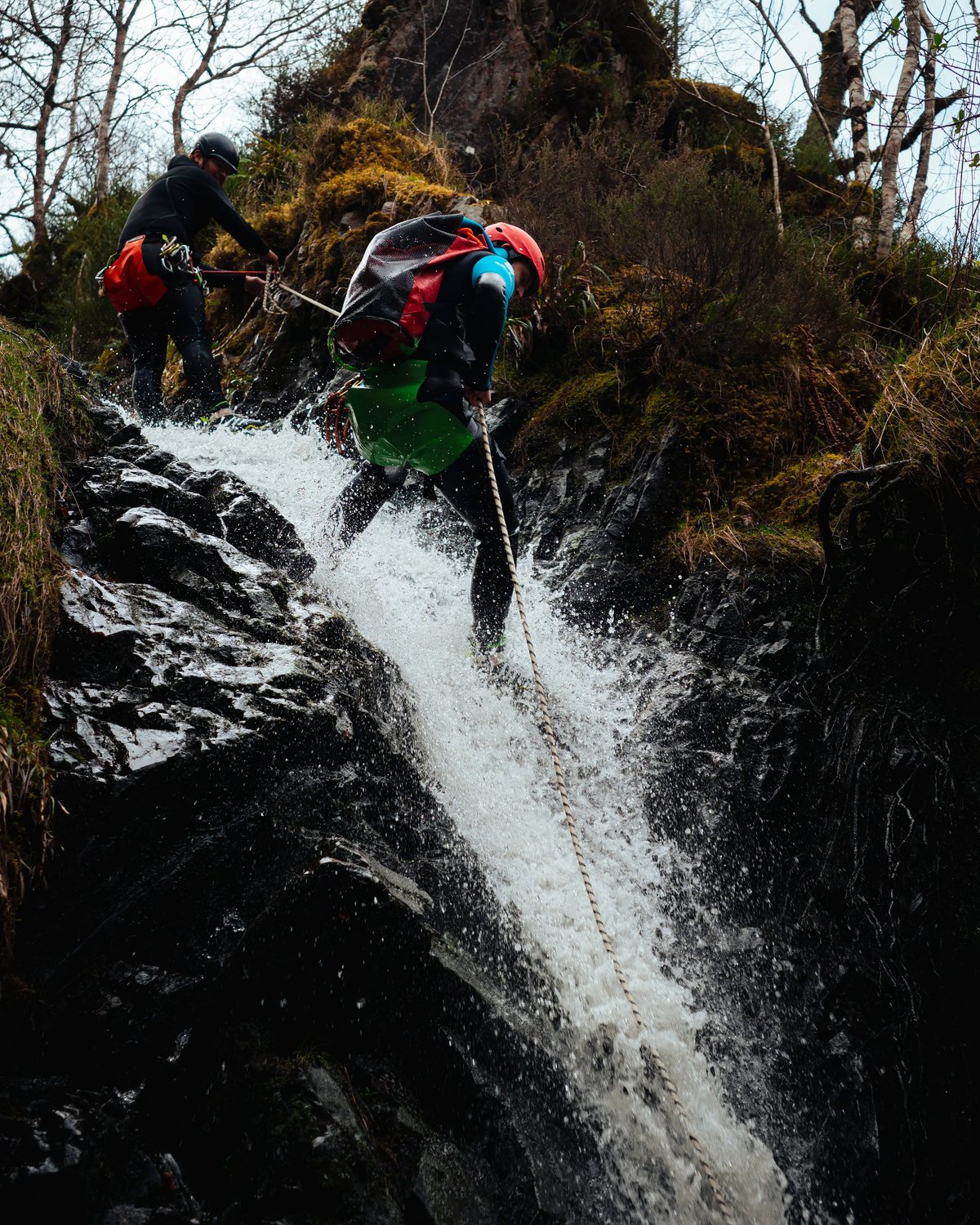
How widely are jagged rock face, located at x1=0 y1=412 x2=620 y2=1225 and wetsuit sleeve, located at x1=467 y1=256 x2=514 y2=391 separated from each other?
1574 millimetres

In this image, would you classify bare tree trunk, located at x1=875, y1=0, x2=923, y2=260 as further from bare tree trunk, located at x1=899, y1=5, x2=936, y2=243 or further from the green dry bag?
the green dry bag

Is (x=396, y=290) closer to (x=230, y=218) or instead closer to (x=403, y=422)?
(x=403, y=422)

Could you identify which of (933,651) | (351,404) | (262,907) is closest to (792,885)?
(933,651)

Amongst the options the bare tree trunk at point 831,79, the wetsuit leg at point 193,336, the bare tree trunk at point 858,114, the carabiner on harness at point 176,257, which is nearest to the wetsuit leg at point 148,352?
the wetsuit leg at point 193,336

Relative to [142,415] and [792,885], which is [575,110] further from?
[792,885]

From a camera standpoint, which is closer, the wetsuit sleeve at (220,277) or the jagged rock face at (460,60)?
the wetsuit sleeve at (220,277)

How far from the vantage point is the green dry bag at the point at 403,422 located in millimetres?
3479

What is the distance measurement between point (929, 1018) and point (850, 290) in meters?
5.21

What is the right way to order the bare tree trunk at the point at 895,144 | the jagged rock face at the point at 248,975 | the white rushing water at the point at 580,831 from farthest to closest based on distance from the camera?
the bare tree trunk at the point at 895,144
the white rushing water at the point at 580,831
the jagged rock face at the point at 248,975

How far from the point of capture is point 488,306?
3.28 metres

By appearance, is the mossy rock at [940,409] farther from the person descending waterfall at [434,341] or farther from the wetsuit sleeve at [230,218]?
the wetsuit sleeve at [230,218]

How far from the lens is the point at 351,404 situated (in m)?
3.64

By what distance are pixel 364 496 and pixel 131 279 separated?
2.76m

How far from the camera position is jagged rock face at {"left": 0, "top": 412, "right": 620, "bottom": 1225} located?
212 cm
